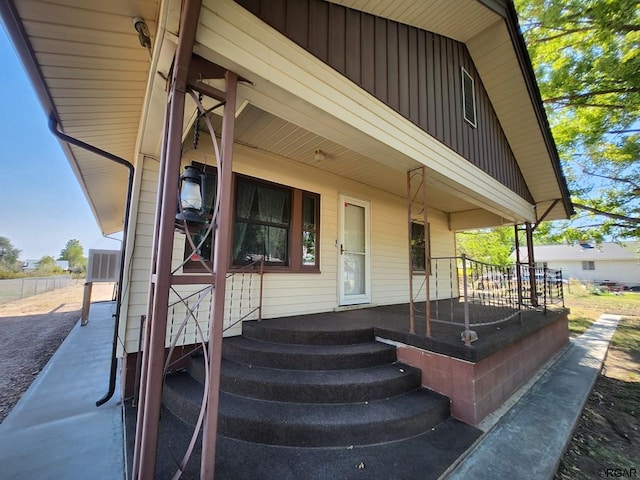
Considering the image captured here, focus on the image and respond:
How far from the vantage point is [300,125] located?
227 centimetres

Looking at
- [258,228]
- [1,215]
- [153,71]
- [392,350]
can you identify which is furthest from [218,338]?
[1,215]

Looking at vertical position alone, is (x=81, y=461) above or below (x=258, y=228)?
below

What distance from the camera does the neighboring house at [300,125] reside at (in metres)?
1.66

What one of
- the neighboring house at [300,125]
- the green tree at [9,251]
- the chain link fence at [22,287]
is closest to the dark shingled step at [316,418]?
the neighboring house at [300,125]

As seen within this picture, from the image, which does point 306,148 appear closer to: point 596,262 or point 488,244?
point 488,244

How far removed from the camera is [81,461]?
196cm

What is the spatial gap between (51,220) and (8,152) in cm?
1295

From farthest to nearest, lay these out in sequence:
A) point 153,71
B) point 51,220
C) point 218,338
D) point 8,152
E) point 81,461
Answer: point 51,220
point 8,152
point 81,461
point 153,71
point 218,338

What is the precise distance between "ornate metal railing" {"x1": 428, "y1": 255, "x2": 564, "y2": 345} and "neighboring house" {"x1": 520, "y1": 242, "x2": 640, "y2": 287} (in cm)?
2154

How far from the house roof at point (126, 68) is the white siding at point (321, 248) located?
2.31ft

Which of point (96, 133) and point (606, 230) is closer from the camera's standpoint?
point (96, 133)

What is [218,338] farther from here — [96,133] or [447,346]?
[96,133]

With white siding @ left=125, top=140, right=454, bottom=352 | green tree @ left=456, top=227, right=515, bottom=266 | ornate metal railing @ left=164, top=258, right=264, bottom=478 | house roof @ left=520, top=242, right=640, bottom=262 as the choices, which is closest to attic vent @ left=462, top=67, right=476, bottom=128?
white siding @ left=125, top=140, right=454, bottom=352

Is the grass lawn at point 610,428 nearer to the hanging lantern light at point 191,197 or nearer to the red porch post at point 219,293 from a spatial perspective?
the red porch post at point 219,293
